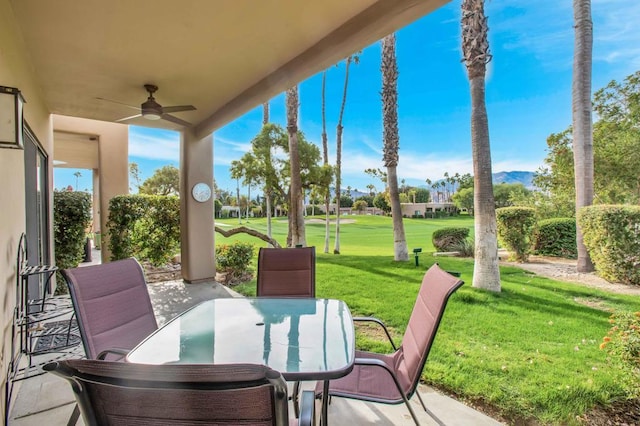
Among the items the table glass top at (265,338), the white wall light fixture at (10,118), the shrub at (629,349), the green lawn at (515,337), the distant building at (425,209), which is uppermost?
the white wall light fixture at (10,118)

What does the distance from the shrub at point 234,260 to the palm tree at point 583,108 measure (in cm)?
606

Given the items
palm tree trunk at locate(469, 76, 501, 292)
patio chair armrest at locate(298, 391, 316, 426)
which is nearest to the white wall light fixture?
patio chair armrest at locate(298, 391, 316, 426)

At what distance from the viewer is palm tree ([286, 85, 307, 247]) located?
7902mm

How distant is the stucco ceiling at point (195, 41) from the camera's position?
2.35 m

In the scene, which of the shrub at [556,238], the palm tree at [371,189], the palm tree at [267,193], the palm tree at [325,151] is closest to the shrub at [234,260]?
the palm tree at [267,193]

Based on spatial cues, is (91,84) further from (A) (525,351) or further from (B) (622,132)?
(B) (622,132)

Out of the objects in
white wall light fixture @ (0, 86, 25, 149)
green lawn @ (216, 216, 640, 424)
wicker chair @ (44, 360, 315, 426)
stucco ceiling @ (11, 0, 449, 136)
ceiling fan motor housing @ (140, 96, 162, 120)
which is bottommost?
green lawn @ (216, 216, 640, 424)

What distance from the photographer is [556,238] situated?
281 inches

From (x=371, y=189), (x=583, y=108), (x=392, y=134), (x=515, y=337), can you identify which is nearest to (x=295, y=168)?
(x=392, y=134)

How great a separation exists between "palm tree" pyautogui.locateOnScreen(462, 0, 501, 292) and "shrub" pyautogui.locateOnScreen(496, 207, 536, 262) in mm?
2309

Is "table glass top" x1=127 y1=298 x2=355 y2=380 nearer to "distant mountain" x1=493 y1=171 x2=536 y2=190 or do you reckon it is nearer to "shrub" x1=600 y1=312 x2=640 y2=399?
"shrub" x1=600 y1=312 x2=640 y2=399

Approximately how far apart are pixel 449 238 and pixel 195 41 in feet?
26.0

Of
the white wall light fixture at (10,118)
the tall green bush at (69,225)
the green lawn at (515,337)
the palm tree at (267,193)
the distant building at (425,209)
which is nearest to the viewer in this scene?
the white wall light fixture at (10,118)

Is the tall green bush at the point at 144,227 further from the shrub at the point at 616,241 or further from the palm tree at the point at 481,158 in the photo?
the shrub at the point at 616,241
